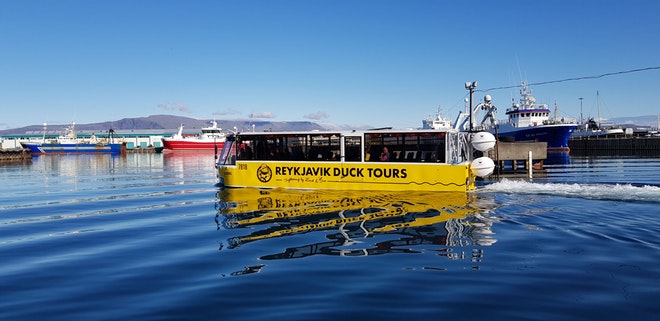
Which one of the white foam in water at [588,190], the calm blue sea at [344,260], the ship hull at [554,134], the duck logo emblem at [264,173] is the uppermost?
the ship hull at [554,134]

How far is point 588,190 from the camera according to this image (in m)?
18.1

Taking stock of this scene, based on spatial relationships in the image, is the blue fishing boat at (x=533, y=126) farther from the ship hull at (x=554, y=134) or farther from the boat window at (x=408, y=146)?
the boat window at (x=408, y=146)

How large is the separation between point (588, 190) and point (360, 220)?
32.5ft

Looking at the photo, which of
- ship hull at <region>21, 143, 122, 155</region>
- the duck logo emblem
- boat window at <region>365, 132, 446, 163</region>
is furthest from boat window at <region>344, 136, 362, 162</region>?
ship hull at <region>21, 143, 122, 155</region>

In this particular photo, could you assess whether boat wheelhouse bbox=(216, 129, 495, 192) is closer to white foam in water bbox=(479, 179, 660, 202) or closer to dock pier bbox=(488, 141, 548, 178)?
white foam in water bbox=(479, 179, 660, 202)

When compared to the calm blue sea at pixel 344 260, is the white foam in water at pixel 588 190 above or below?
above

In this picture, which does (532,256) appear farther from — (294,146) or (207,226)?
(294,146)

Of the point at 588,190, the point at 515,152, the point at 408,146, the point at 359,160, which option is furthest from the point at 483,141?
the point at 515,152

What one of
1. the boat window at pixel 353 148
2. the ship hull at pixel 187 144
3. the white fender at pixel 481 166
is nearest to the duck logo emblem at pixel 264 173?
the boat window at pixel 353 148

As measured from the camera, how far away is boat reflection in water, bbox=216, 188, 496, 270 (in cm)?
1050

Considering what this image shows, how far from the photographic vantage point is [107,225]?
46.6 ft

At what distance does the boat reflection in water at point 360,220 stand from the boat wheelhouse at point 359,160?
2.39 ft

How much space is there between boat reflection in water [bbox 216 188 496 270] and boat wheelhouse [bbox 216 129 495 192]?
729 mm

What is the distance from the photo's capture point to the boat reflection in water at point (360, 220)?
10.5 meters
